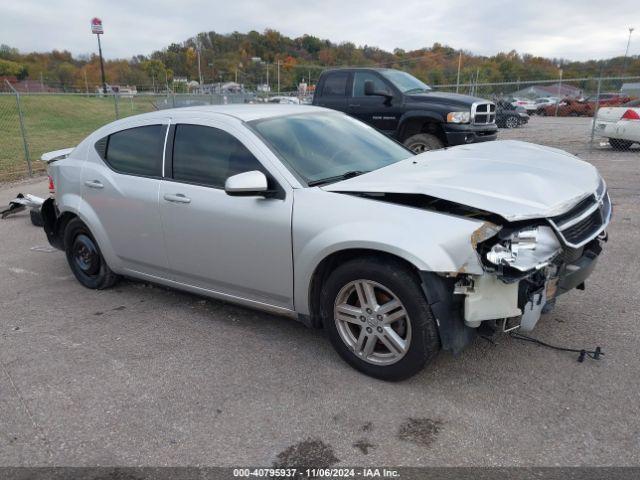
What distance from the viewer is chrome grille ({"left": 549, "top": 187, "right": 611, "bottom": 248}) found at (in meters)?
2.99

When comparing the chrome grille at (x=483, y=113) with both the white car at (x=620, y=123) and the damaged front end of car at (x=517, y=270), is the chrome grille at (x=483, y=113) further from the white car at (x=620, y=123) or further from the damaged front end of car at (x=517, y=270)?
the damaged front end of car at (x=517, y=270)

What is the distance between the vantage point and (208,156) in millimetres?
3986

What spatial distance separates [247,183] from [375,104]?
22.5 ft

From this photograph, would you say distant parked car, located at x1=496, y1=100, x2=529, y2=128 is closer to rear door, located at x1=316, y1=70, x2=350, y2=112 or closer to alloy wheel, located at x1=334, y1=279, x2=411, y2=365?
rear door, located at x1=316, y1=70, x2=350, y2=112

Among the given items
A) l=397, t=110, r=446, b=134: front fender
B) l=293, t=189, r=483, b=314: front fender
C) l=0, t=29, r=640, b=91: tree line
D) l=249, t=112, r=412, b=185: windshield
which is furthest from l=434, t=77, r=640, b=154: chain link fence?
l=0, t=29, r=640, b=91: tree line

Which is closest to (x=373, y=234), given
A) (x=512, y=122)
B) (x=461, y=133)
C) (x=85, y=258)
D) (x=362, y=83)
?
(x=85, y=258)

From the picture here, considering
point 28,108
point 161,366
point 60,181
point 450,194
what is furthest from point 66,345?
point 28,108

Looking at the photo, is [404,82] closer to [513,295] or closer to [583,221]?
[583,221]

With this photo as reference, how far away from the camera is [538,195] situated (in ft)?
9.98

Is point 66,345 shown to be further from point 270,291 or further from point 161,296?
point 270,291

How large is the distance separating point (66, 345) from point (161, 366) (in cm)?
88

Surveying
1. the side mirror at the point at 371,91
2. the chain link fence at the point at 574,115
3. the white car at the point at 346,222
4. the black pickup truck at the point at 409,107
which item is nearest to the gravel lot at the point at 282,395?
the white car at the point at 346,222

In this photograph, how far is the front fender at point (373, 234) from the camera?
2.84 meters

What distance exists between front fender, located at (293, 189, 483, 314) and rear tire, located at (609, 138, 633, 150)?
1249 cm
